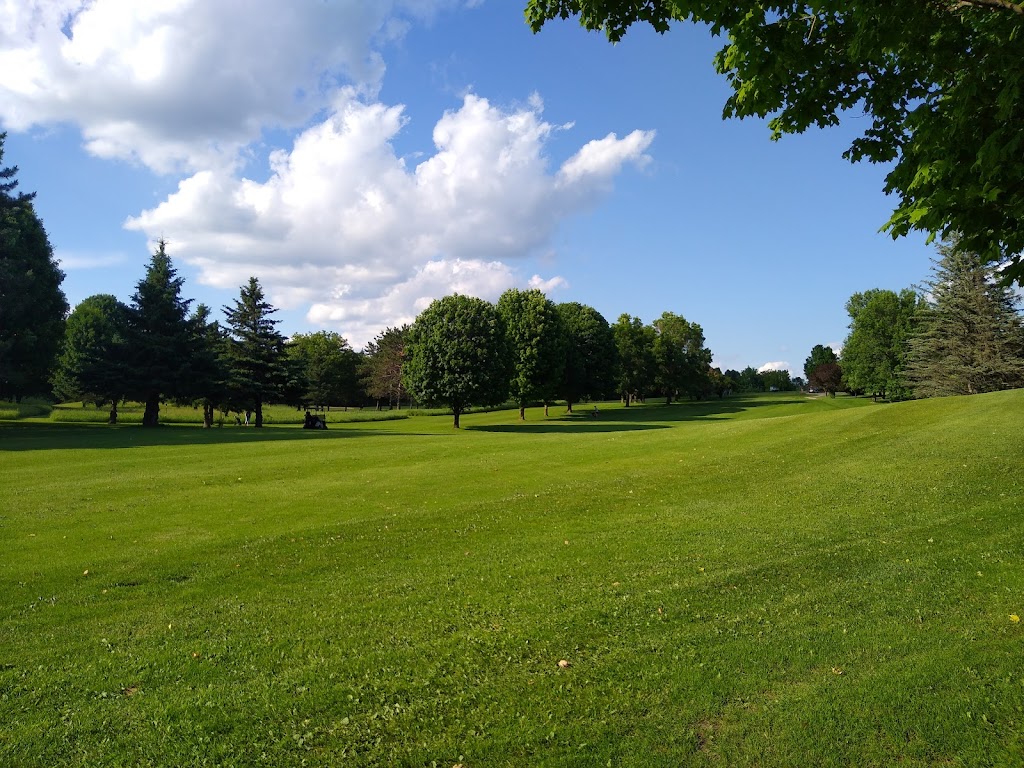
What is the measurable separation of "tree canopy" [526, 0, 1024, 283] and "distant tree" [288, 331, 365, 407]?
270ft

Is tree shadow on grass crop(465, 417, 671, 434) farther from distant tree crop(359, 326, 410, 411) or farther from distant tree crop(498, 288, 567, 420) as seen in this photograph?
distant tree crop(359, 326, 410, 411)

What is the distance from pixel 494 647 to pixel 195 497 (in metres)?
12.2

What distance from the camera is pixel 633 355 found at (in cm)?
7756

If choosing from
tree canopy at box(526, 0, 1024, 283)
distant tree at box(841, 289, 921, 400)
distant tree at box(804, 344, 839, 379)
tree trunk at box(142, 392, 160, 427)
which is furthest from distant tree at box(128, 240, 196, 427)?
distant tree at box(804, 344, 839, 379)

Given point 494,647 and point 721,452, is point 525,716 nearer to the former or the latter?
point 494,647

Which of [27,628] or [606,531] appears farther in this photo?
[606,531]

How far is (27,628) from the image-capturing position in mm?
6883

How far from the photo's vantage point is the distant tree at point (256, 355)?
165ft

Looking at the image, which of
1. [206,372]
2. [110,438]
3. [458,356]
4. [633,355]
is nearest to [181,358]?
[206,372]

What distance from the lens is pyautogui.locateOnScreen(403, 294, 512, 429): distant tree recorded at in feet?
155

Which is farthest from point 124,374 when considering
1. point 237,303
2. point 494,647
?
point 494,647

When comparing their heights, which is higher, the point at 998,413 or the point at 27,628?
the point at 998,413

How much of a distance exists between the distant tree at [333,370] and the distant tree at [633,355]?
39.4 m

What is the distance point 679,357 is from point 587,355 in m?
20.9
